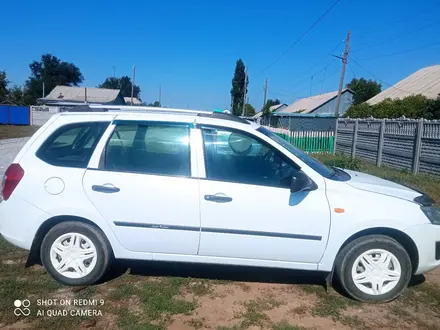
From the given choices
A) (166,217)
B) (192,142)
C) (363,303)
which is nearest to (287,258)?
(363,303)

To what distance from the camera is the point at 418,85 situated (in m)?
36.8

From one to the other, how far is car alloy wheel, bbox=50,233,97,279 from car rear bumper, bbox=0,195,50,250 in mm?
254

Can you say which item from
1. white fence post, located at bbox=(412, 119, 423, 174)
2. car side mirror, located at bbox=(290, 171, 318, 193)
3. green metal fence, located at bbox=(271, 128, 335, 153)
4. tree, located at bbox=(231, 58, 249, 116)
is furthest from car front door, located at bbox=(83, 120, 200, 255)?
tree, located at bbox=(231, 58, 249, 116)

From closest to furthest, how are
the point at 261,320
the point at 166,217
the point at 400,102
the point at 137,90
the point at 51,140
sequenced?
the point at 261,320 < the point at 166,217 < the point at 51,140 < the point at 400,102 < the point at 137,90

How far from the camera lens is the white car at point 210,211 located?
144 inches

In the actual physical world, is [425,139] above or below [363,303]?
above

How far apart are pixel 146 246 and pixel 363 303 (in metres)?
2.20

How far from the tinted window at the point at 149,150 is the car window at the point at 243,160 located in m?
0.24

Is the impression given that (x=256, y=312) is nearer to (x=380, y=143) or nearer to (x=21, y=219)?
(x=21, y=219)

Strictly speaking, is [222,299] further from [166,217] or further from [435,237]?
[435,237]

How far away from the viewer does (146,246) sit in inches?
150

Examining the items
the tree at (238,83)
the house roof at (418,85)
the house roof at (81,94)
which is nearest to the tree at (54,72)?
the house roof at (81,94)

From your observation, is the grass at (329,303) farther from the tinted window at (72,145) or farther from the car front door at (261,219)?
the tinted window at (72,145)

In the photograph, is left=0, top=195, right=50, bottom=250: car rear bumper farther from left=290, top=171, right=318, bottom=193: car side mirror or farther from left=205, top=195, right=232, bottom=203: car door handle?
left=290, top=171, right=318, bottom=193: car side mirror
